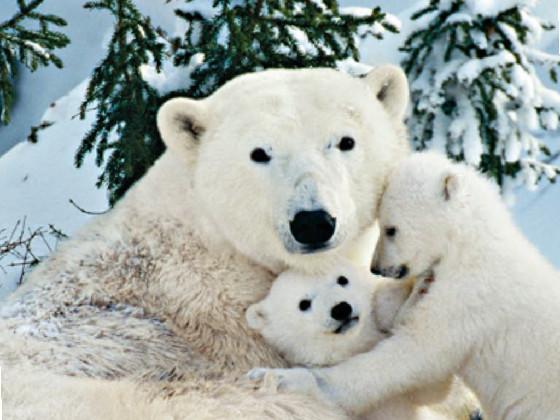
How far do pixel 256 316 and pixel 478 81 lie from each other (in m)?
3.47

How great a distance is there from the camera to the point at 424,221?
12.4 feet

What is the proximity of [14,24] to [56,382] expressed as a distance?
382 cm

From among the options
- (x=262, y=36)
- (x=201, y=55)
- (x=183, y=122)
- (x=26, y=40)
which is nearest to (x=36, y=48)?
(x=26, y=40)

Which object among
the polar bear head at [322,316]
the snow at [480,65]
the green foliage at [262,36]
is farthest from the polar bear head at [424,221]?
the snow at [480,65]

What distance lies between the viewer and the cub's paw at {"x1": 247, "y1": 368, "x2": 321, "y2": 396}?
351cm

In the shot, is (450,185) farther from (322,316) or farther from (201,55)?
(201,55)

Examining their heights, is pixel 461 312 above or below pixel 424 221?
below

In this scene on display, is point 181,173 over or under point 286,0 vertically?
under

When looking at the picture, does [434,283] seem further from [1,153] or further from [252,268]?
[1,153]

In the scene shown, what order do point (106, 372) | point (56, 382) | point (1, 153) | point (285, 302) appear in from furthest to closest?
point (1, 153), point (285, 302), point (106, 372), point (56, 382)

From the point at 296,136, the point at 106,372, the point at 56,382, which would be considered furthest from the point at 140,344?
the point at 296,136

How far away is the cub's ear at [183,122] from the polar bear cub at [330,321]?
656 mm

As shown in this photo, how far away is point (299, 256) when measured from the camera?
3.68 metres

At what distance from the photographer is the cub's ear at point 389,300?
3838 millimetres
